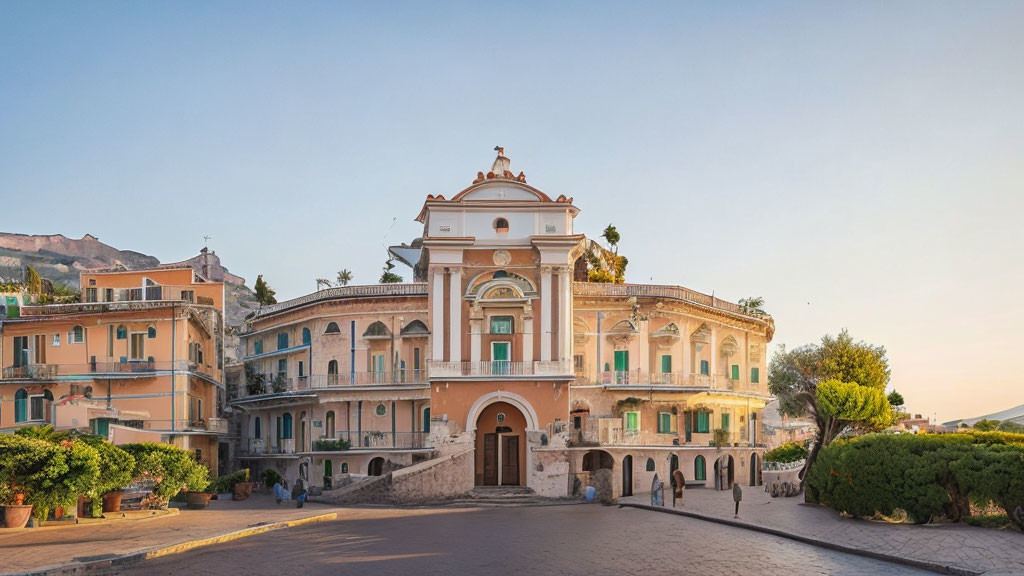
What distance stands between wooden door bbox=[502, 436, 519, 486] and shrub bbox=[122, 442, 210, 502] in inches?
548

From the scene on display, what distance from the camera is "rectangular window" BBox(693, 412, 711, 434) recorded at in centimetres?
4528

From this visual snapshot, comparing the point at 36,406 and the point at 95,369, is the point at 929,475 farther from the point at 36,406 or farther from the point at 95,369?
the point at 36,406

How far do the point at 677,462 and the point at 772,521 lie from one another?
18.3m

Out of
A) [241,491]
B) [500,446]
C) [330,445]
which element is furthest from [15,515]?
[330,445]

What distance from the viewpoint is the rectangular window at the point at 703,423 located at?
149 feet

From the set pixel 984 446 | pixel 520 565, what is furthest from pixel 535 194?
pixel 520 565

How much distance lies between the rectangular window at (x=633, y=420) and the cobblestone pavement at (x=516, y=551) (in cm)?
1598

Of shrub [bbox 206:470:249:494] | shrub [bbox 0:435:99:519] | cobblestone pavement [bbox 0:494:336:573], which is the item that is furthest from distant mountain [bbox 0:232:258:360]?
shrub [bbox 0:435:99:519]

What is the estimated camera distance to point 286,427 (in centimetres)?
4938

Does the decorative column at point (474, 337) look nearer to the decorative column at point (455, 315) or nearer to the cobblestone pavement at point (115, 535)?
the decorative column at point (455, 315)

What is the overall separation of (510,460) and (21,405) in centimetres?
2252

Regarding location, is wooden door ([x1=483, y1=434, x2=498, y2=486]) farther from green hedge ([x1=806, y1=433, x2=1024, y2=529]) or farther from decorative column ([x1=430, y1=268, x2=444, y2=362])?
green hedge ([x1=806, y1=433, x2=1024, y2=529])

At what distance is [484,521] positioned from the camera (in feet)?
92.9

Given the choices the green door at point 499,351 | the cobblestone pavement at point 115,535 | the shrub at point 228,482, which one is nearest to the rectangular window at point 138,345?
the shrub at point 228,482
